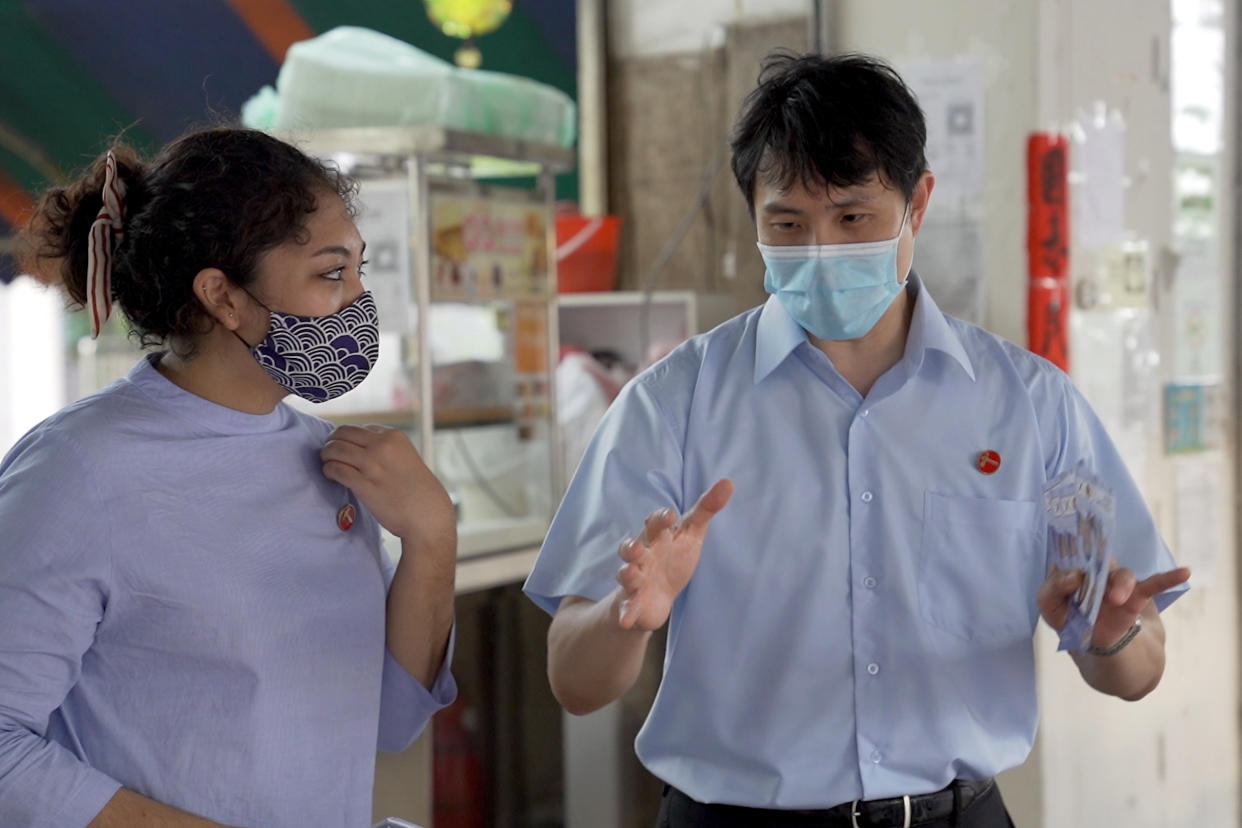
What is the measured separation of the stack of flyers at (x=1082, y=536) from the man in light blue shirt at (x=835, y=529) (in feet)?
0.21

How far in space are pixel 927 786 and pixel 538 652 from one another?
269cm

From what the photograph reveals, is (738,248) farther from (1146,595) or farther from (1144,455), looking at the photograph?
(1146,595)

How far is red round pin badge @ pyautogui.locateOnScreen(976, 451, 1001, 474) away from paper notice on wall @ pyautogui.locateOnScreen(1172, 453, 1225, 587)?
227cm

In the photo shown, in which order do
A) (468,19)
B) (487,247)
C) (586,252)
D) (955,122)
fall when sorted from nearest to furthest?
(955,122), (487,247), (586,252), (468,19)

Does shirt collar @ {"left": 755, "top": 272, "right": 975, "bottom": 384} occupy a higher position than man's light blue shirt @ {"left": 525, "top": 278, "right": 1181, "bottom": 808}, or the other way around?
shirt collar @ {"left": 755, "top": 272, "right": 975, "bottom": 384}

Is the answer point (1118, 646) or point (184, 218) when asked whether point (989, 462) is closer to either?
point (1118, 646)

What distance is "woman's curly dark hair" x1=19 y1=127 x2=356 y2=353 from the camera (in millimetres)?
1539

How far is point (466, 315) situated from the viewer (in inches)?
153

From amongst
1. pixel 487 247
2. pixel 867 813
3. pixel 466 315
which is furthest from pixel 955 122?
pixel 867 813

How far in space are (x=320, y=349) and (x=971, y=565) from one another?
81 centimetres

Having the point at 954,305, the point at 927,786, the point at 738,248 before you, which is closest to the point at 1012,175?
the point at 954,305

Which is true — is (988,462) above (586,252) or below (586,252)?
below

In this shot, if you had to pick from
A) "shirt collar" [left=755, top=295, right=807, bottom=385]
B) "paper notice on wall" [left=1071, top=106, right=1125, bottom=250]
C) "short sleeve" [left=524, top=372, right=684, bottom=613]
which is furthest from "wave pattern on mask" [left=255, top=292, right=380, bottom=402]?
"paper notice on wall" [left=1071, top=106, right=1125, bottom=250]

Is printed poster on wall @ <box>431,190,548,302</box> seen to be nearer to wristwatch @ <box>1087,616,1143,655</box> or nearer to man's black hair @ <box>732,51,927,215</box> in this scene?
man's black hair @ <box>732,51,927,215</box>
